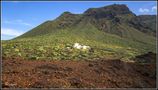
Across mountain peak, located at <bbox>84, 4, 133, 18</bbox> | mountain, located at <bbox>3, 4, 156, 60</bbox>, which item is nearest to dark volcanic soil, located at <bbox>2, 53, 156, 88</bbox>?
mountain, located at <bbox>3, 4, 156, 60</bbox>

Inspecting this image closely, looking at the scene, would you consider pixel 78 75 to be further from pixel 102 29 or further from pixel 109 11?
pixel 109 11

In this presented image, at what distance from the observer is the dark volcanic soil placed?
35.0 feet

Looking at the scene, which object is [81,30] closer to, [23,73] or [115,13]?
[115,13]

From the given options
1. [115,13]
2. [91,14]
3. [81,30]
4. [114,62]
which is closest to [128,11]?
[115,13]

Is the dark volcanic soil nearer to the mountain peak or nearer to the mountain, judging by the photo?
the mountain

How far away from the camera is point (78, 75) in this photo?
12180mm

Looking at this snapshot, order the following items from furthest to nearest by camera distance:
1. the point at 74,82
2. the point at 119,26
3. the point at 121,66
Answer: the point at 119,26 < the point at 121,66 < the point at 74,82

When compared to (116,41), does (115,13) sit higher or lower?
higher

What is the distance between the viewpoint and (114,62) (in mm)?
14945

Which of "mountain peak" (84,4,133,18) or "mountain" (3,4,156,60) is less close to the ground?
"mountain peak" (84,4,133,18)

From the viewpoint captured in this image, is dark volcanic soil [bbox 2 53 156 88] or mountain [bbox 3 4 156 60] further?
mountain [bbox 3 4 156 60]

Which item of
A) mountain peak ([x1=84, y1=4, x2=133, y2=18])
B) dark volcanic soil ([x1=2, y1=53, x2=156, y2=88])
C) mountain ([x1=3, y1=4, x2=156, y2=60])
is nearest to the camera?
dark volcanic soil ([x1=2, y1=53, x2=156, y2=88])

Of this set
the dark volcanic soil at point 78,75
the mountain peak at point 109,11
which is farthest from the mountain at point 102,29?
the dark volcanic soil at point 78,75

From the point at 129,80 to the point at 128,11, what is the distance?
529 ft
